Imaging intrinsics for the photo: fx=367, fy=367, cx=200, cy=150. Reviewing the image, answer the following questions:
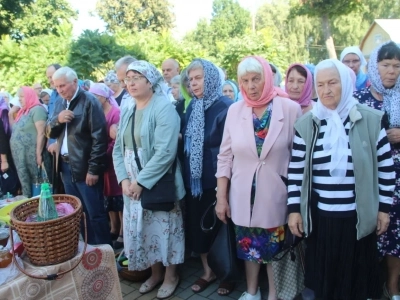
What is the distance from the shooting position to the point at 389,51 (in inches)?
103

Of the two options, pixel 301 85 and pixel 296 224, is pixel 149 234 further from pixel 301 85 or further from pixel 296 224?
pixel 301 85

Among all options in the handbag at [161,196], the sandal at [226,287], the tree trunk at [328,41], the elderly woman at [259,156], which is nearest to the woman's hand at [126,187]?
the handbag at [161,196]

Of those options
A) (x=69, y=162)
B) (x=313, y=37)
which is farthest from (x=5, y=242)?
(x=313, y=37)

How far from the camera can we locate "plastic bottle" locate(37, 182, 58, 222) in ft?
6.45

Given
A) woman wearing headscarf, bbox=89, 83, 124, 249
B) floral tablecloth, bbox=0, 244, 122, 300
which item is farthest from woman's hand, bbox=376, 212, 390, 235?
woman wearing headscarf, bbox=89, 83, 124, 249

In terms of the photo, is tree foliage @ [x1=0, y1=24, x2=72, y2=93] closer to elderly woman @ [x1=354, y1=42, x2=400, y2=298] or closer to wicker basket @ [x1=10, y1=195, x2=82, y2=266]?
wicker basket @ [x1=10, y1=195, x2=82, y2=266]

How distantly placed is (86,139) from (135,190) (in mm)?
971

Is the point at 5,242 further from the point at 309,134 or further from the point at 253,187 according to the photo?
the point at 309,134

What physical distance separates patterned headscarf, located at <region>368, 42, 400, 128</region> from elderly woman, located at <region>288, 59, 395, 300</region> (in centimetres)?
39

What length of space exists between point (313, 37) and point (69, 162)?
37748 mm

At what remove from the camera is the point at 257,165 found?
2541 mm

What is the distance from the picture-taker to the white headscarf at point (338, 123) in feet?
7.22

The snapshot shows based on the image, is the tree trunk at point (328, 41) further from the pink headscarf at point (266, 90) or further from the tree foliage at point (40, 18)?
the pink headscarf at point (266, 90)

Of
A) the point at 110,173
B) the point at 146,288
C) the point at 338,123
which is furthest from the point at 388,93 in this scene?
the point at 110,173
